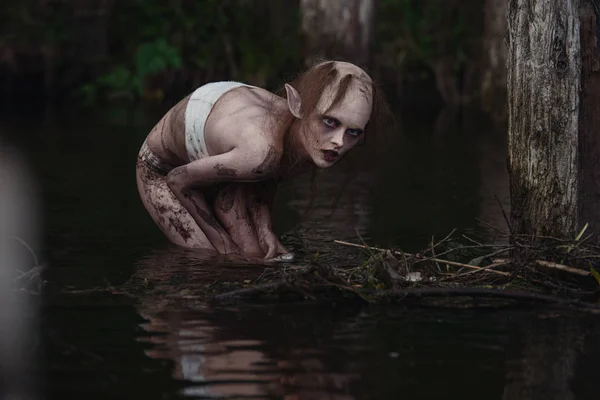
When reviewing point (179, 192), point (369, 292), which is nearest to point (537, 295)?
point (369, 292)

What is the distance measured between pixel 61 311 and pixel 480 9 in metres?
14.1

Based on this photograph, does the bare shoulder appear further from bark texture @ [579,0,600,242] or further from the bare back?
bark texture @ [579,0,600,242]

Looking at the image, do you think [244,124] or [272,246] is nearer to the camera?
[244,124]

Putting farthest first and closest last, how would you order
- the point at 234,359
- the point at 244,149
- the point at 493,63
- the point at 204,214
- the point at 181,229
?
the point at 493,63
the point at 181,229
the point at 204,214
the point at 244,149
the point at 234,359

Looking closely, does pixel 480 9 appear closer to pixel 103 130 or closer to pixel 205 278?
pixel 103 130

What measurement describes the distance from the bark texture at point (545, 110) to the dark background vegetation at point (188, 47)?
11029 mm

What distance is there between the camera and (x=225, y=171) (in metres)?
6.31

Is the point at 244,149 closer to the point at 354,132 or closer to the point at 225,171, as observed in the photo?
the point at 225,171

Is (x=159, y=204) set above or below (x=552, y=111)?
below

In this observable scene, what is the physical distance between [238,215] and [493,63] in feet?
32.8

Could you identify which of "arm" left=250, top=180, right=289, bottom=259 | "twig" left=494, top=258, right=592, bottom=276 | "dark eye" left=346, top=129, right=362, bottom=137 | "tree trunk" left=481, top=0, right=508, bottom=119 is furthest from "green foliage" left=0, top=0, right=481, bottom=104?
"twig" left=494, top=258, right=592, bottom=276

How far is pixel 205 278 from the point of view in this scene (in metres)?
6.09

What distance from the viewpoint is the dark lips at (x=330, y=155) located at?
612 centimetres

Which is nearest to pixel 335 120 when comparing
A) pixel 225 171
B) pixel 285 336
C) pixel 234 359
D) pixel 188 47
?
pixel 225 171
